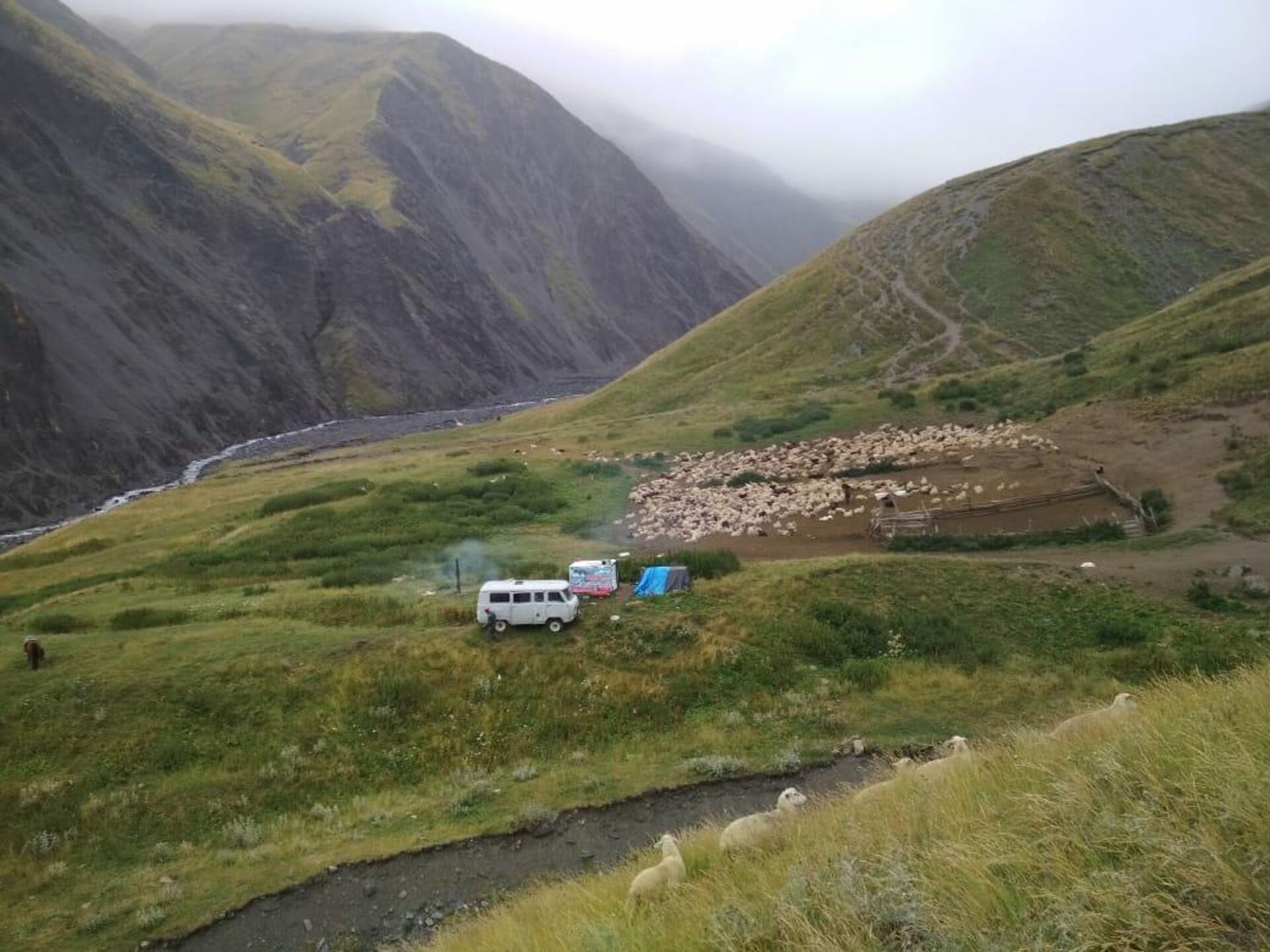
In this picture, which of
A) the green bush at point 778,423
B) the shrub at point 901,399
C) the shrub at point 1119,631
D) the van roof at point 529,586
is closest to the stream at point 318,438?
the green bush at point 778,423

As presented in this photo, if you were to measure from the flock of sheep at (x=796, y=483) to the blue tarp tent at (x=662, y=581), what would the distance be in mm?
9475

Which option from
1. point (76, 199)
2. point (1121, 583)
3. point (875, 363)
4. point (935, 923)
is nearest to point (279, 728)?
point (935, 923)

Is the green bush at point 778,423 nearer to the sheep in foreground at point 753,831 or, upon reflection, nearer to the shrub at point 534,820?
the shrub at point 534,820

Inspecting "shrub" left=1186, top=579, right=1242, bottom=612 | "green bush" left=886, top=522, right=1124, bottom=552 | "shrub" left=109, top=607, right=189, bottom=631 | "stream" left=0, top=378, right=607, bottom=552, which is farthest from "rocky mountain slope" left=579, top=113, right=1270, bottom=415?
"shrub" left=109, top=607, right=189, bottom=631

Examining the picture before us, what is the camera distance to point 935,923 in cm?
587

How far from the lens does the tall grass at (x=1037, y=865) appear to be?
524cm

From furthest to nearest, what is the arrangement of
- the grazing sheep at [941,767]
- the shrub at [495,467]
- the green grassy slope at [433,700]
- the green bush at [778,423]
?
the green bush at [778,423]
the shrub at [495,467]
the green grassy slope at [433,700]
the grazing sheep at [941,767]

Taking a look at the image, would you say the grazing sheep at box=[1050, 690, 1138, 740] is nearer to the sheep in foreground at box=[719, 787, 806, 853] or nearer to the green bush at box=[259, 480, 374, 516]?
the sheep in foreground at box=[719, 787, 806, 853]

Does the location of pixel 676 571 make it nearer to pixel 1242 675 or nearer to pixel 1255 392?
pixel 1242 675

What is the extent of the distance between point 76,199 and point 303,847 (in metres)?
129

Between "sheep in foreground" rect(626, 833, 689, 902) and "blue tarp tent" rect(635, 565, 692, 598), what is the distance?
17.9 m

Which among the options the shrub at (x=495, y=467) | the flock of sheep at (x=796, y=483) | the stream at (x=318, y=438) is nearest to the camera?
the flock of sheep at (x=796, y=483)

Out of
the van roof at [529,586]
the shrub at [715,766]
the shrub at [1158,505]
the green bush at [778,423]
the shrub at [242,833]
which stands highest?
the van roof at [529,586]

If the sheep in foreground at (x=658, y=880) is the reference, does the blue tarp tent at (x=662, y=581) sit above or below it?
below
